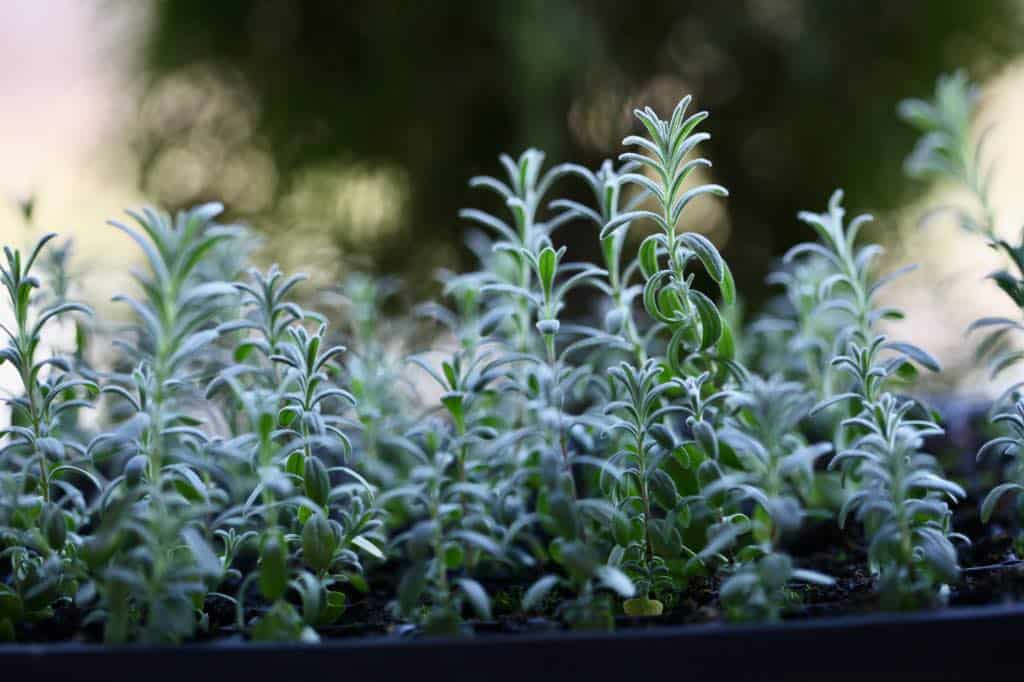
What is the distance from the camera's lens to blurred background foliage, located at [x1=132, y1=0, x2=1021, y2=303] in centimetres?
286

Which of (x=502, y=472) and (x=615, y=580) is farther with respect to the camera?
(x=502, y=472)

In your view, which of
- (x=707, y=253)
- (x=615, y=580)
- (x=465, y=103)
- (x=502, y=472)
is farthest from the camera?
(x=465, y=103)

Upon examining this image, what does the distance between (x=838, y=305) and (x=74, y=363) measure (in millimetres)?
1059

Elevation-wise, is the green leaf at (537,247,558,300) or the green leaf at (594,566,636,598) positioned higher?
the green leaf at (537,247,558,300)

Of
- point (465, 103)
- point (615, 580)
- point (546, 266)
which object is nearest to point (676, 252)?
point (546, 266)

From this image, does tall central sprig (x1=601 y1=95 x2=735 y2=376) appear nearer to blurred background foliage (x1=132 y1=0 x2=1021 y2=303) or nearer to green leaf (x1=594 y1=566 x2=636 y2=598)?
green leaf (x1=594 y1=566 x2=636 y2=598)

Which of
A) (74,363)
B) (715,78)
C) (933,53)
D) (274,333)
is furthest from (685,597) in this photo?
(933,53)

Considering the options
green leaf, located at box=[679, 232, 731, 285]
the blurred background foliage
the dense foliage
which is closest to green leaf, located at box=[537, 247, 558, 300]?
the dense foliage

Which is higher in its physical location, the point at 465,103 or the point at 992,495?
the point at 465,103

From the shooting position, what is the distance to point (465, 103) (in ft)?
9.66

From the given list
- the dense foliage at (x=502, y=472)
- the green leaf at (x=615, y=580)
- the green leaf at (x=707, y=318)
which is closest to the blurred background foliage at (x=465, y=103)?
the dense foliage at (x=502, y=472)

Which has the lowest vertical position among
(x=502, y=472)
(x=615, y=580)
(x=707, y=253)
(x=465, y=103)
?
(x=615, y=580)

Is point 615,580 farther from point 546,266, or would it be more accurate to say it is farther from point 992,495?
point 992,495

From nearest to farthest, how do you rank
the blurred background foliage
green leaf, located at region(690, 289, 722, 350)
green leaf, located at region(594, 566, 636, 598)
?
green leaf, located at region(594, 566, 636, 598)
green leaf, located at region(690, 289, 722, 350)
the blurred background foliage
